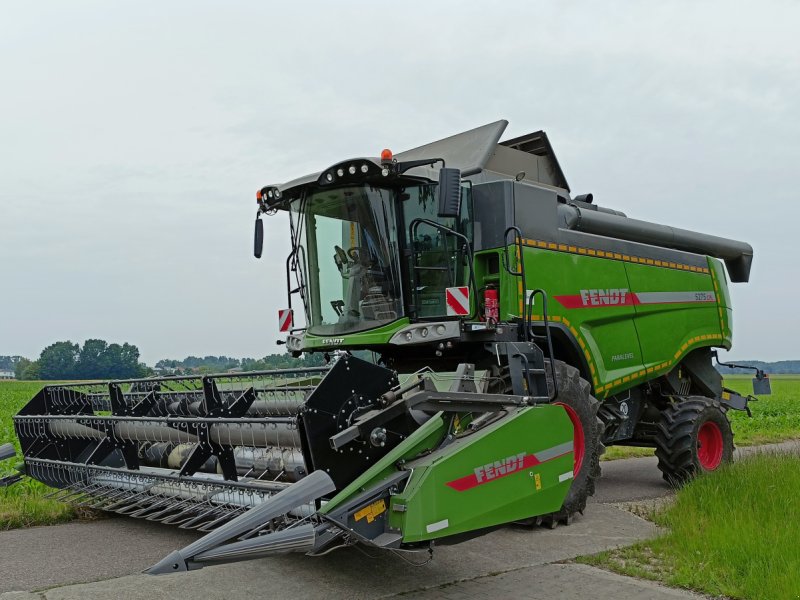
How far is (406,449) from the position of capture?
4.04m

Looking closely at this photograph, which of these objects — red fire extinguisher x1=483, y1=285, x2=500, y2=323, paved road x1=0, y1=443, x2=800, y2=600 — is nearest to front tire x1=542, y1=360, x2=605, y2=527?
paved road x1=0, y1=443, x2=800, y2=600

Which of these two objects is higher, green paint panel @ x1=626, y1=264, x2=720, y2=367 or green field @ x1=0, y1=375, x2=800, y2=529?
green paint panel @ x1=626, y1=264, x2=720, y2=367

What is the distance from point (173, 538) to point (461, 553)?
2067 millimetres

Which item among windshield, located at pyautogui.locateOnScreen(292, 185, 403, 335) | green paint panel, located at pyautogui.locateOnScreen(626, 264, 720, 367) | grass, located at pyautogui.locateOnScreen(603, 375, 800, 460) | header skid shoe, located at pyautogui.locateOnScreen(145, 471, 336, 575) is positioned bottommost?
grass, located at pyautogui.locateOnScreen(603, 375, 800, 460)

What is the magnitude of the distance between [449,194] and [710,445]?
4669 millimetres

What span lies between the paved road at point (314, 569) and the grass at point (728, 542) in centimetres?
21

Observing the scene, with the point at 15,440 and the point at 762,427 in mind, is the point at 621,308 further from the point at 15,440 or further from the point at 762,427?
the point at 762,427

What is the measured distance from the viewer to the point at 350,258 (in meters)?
6.26

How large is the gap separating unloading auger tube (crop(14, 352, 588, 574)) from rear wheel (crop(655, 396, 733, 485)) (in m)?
2.95

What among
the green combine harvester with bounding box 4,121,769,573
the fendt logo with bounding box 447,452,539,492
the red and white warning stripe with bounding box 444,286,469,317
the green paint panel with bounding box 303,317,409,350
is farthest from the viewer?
the green paint panel with bounding box 303,317,409,350

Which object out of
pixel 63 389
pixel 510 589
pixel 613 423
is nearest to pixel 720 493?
pixel 613 423

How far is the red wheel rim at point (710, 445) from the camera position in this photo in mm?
8086

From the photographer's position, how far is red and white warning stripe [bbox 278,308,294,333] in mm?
7027

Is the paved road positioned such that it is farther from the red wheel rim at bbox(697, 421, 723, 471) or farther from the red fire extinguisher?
the red wheel rim at bbox(697, 421, 723, 471)
